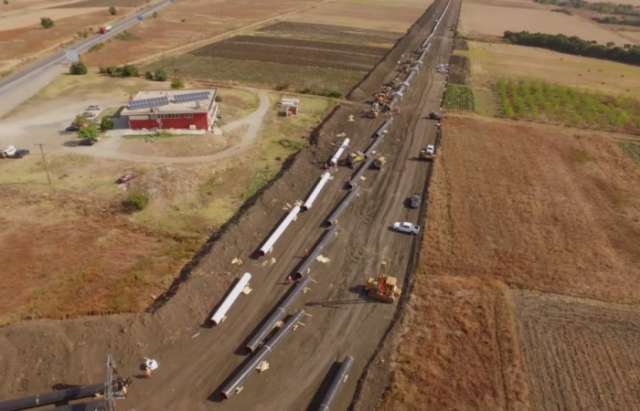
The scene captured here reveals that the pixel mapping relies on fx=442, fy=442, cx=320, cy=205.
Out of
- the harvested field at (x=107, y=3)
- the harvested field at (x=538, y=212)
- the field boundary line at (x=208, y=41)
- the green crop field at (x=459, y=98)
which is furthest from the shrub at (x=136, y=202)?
the harvested field at (x=107, y=3)

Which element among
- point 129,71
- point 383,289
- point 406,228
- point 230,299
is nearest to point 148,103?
point 129,71

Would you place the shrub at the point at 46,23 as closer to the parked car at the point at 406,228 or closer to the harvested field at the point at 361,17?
the harvested field at the point at 361,17

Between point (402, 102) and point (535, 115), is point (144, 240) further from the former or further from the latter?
point (535, 115)

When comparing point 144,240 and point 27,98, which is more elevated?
point 27,98

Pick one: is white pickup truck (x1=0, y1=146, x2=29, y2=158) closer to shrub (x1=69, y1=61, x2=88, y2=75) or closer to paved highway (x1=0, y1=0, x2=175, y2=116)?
paved highway (x1=0, y1=0, x2=175, y2=116)

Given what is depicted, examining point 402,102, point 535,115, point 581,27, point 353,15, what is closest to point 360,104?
point 402,102

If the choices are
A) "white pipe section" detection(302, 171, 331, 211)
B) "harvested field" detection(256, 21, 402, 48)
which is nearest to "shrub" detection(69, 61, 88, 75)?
"harvested field" detection(256, 21, 402, 48)
